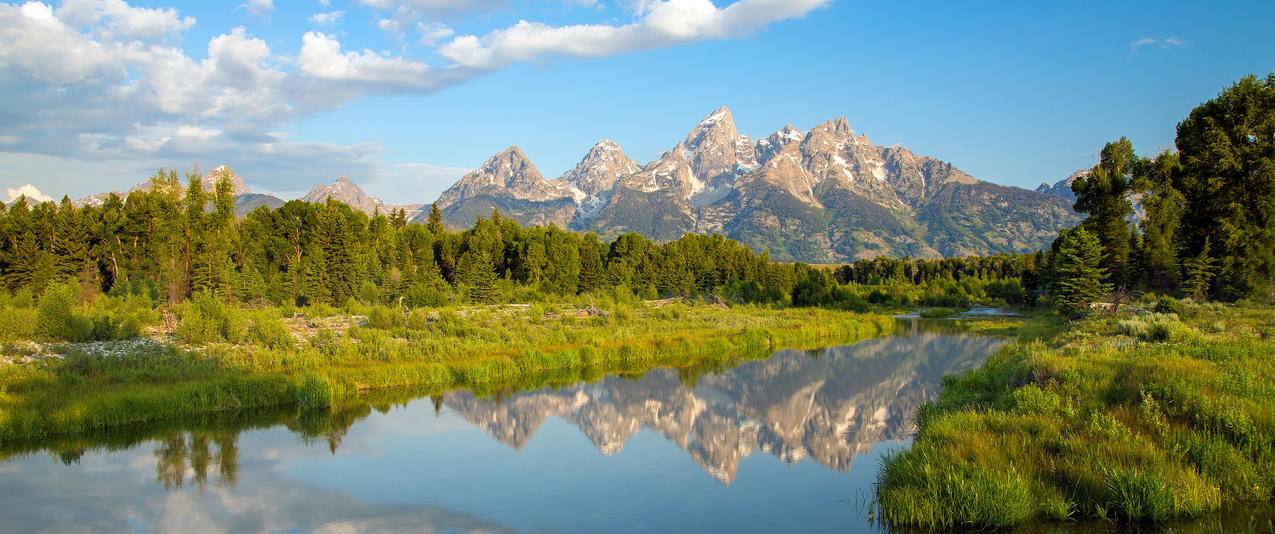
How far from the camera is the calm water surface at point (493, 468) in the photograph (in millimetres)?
15031

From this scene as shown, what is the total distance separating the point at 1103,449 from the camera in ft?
44.9

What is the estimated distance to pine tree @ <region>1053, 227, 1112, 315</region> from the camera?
1996 inches

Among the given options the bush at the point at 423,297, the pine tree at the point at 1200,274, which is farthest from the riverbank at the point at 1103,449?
the bush at the point at 423,297

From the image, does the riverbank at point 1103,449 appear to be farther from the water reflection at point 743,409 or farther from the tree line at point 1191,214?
the tree line at point 1191,214

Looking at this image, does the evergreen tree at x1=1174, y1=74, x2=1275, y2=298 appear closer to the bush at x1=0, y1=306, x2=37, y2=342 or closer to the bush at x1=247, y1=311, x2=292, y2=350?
the bush at x1=247, y1=311, x2=292, y2=350

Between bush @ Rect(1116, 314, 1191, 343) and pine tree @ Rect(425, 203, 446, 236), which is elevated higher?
pine tree @ Rect(425, 203, 446, 236)

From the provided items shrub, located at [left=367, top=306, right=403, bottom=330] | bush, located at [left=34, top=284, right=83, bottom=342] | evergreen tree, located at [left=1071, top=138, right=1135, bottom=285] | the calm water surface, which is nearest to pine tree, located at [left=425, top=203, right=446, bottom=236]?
shrub, located at [left=367, top=306, right=403, bottom=330]

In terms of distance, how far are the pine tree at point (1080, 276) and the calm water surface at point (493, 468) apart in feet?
90.4

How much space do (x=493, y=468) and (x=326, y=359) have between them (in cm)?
1503

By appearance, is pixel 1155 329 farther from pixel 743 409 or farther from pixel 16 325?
pixel 16 325

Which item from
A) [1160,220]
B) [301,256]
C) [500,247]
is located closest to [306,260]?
[301,256]

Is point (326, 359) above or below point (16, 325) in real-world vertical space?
below

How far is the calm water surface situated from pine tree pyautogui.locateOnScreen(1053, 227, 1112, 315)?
2755 centimetres

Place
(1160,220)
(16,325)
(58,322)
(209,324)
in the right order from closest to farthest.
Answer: (16,325), (58,322), (209,324), (1160,220)
